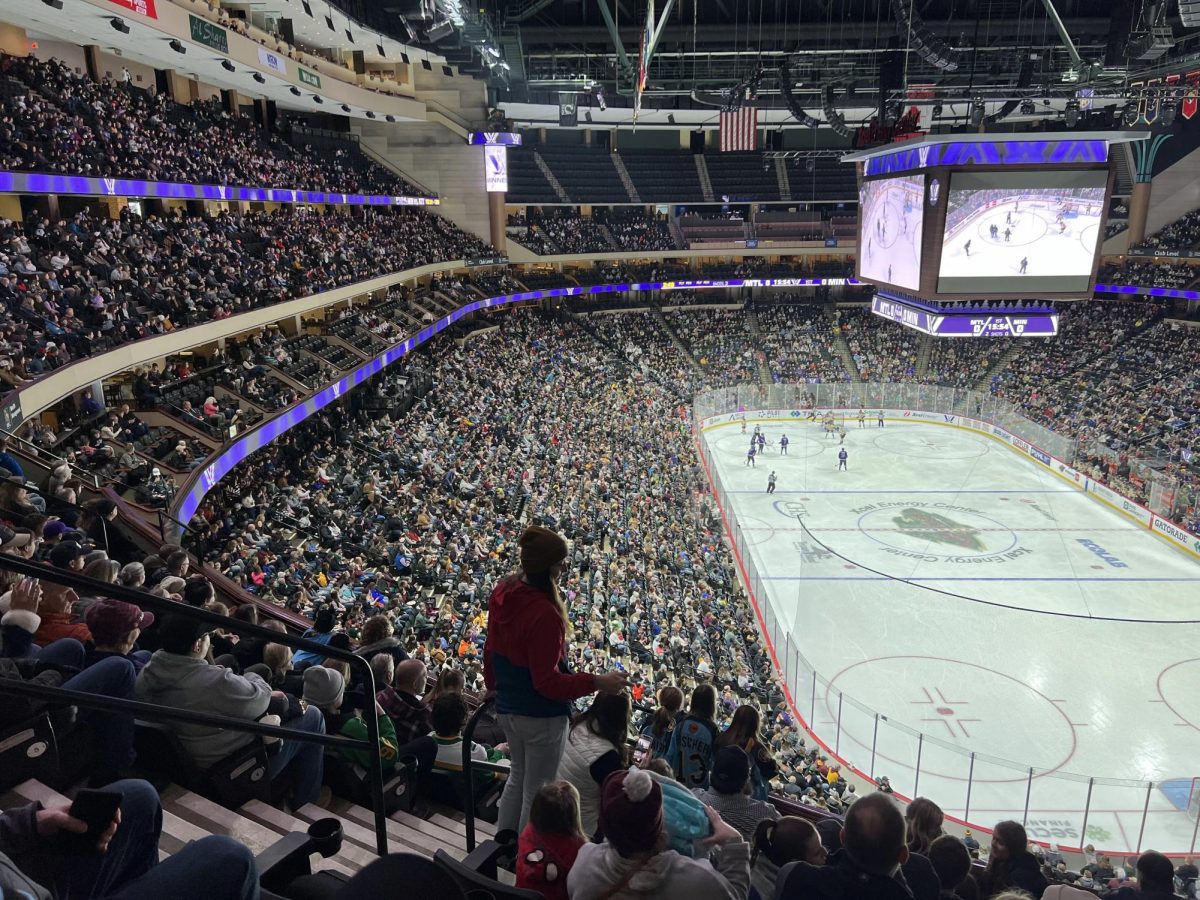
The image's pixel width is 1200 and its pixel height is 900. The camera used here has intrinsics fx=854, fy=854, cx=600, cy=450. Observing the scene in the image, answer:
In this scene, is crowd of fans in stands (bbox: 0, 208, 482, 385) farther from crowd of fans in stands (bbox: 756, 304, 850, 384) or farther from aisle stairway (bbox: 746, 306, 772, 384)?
crowd of fans in stands (bbox: 756, 304, 850, 384)

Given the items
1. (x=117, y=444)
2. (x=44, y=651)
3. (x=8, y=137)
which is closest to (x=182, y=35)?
(x=8, y=137)

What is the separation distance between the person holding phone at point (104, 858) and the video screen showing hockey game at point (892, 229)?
1725cm

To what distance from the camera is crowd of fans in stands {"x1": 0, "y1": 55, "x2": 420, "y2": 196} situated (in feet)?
46.5

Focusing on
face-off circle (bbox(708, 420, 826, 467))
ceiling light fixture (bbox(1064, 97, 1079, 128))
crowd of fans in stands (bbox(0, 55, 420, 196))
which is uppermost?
ceiling light fixture (bbox(1064, 97, 1079, 128))

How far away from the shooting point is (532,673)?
3.41 meters

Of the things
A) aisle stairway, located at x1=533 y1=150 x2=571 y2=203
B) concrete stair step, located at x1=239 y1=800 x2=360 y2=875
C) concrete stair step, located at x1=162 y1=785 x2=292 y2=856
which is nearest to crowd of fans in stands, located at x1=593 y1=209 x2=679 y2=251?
aisle stairway, located at x1=533 y1=150 x2=571 y2=203

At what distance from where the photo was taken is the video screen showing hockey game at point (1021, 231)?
16.1 meters

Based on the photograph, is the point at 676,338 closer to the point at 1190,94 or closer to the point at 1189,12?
the point at 1190,94

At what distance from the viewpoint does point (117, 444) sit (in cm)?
1142

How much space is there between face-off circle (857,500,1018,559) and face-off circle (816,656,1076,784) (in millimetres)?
7551

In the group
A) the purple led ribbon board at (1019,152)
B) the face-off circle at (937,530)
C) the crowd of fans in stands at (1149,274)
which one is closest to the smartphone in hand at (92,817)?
the purple led ribbon board at (1019,152)

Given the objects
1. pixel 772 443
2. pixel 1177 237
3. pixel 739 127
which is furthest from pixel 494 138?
pixel 1177 237

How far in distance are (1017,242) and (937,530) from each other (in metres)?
9.95

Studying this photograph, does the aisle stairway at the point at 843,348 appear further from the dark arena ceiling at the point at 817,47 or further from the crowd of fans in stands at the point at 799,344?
the dark arena ceiling at the point at 817,47
